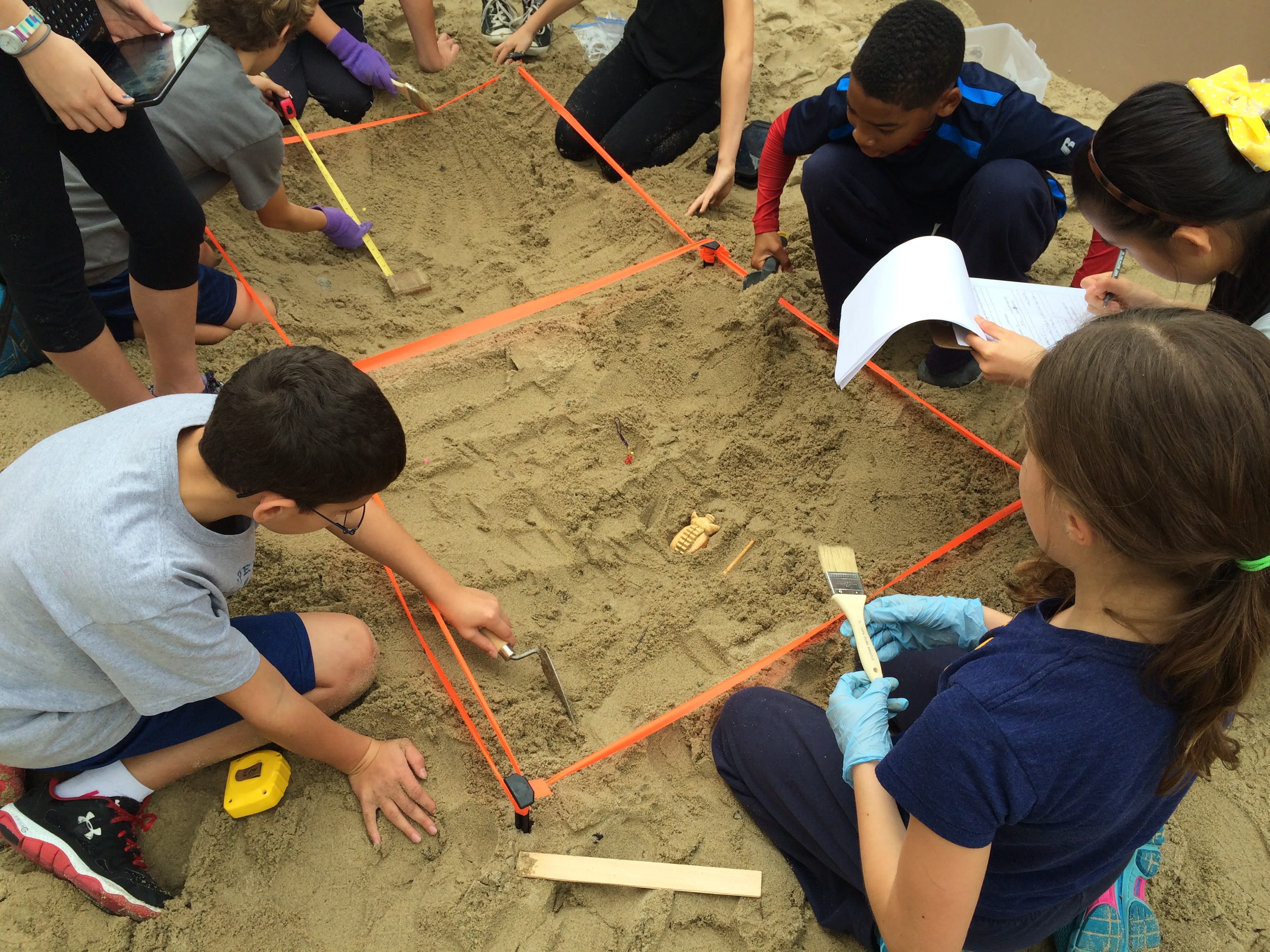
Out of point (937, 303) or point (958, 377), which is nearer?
point (937, 303)

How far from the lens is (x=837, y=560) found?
5.60 ft

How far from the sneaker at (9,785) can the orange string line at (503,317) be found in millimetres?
1353

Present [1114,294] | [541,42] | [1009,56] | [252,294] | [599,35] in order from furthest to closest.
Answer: [599,35], [541,42], [1009,56], [252,294], [1114,294]

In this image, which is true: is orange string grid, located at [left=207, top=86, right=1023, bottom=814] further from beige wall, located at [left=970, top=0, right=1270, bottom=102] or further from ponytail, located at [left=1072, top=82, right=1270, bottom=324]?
beige wall, located at [left=970, top=0, right=1270, bottom=102]


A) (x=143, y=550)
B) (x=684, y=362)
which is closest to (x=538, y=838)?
(x=143, y=550)

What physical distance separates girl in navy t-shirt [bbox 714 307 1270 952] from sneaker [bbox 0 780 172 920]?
1.27 m

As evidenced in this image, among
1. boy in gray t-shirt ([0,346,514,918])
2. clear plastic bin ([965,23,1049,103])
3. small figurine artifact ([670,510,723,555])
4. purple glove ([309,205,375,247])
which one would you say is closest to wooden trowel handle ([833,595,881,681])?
small figurine artifact ([670,510,723,555])

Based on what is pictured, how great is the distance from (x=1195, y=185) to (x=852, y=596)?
3.21ft

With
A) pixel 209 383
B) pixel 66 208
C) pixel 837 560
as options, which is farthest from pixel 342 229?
pixel 837 560

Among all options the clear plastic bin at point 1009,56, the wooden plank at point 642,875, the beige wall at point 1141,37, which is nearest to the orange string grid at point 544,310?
the wooden plank at point 642,875

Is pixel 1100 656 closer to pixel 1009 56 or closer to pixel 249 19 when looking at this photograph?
pixel 249 19

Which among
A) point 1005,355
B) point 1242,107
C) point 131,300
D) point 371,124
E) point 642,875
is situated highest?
point 1242,107

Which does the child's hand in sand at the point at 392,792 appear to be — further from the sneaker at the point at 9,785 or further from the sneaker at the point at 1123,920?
the sneaker at the point at 1123,920

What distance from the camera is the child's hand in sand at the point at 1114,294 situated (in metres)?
1.94
